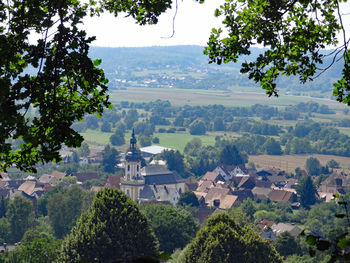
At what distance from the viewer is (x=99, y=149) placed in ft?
488

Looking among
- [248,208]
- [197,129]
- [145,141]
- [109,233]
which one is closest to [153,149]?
[145,141]

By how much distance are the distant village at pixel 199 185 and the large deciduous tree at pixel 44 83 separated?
65.8 meters

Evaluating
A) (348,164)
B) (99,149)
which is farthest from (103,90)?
(99,149)

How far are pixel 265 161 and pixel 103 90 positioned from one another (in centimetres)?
13210

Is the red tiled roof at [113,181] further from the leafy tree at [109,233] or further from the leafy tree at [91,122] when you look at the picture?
the leafy tree at [91,122]

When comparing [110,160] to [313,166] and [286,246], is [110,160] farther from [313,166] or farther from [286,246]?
[286,246]

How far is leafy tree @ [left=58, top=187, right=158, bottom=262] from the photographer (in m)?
35.8

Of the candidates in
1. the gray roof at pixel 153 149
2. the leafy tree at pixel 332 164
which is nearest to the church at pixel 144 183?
the leafy tree at pixel 332 164

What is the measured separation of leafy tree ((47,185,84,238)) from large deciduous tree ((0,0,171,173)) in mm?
57594

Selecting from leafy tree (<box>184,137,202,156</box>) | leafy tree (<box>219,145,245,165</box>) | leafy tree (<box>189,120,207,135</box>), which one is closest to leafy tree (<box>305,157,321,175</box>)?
leafy tree (<box>219,145,245,165</box>)

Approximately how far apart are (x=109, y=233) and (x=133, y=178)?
57665 mm

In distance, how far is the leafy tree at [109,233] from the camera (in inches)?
1407

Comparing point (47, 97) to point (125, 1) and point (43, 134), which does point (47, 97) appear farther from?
point (125, 1)

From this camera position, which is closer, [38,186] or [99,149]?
[38,186]
